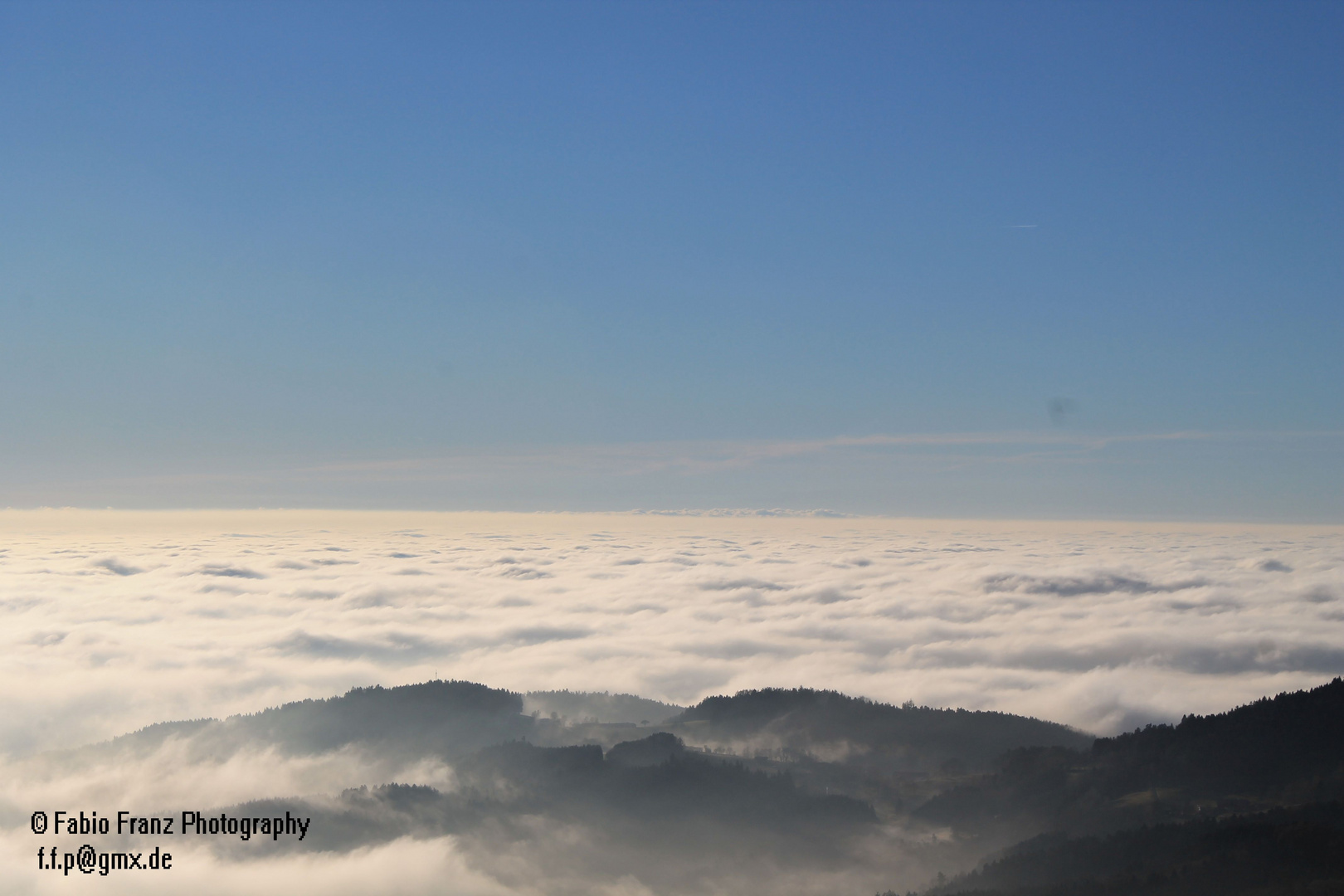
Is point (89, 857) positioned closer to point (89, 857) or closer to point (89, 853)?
point (89, 857)

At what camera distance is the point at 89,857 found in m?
90.8

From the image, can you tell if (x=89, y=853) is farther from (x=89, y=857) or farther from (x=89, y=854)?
(x=89, y=857)

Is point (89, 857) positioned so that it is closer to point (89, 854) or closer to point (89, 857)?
point (89, 857)

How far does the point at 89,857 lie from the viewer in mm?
90750

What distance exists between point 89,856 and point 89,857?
0.87 m

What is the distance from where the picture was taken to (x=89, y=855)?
8788 centimetres

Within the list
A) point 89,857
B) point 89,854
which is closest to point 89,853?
point 89,854

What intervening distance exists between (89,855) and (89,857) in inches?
154

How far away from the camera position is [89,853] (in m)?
86.2

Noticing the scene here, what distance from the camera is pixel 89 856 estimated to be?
296 feet

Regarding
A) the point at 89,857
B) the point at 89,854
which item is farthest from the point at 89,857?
the point at 89,854

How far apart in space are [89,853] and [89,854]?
1.77 ft

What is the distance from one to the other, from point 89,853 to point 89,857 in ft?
20.6
